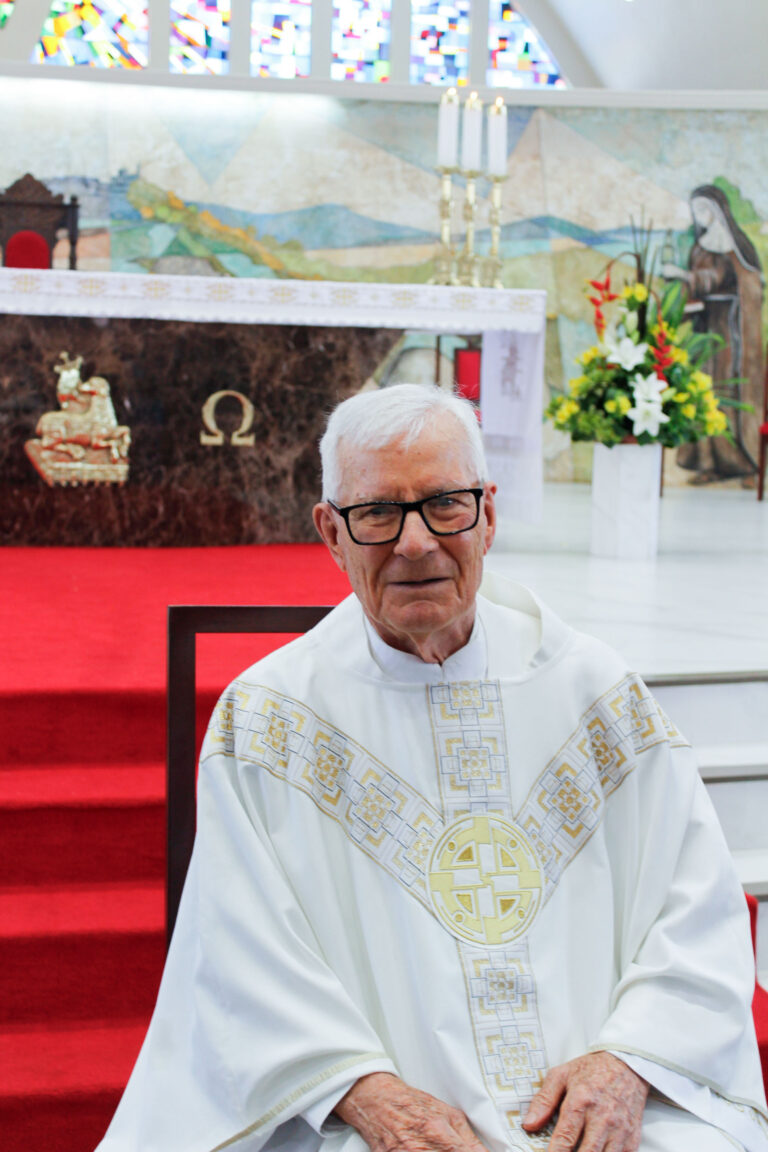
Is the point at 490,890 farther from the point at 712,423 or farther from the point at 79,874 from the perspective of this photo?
the point at 712,423

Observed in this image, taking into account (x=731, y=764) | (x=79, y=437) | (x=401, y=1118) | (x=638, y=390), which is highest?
(x=638, y=390)

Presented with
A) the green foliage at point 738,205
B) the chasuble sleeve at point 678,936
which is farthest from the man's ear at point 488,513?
the green foliage at point 738,205

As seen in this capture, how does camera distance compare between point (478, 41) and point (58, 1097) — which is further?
point (478, 41)

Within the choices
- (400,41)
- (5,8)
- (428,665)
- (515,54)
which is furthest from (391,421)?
(515,54)

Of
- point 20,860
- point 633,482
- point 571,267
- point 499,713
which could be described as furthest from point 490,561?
point 571,267

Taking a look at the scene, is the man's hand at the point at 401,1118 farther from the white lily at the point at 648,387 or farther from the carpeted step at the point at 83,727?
the white lily at the point at 648,387

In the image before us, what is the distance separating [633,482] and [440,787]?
178 inches

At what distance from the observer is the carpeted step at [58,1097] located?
7.61 feet

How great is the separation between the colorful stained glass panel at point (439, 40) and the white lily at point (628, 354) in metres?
7.59

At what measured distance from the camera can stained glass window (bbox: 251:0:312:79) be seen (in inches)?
476

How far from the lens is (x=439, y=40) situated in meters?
12.5

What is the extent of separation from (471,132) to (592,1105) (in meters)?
5.40

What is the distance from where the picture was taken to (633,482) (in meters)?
6.12

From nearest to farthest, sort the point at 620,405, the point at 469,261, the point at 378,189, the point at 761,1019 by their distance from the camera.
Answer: the point at 761,1019 → the point at 620,405 → the point at 469,261 → the point at 378,189
